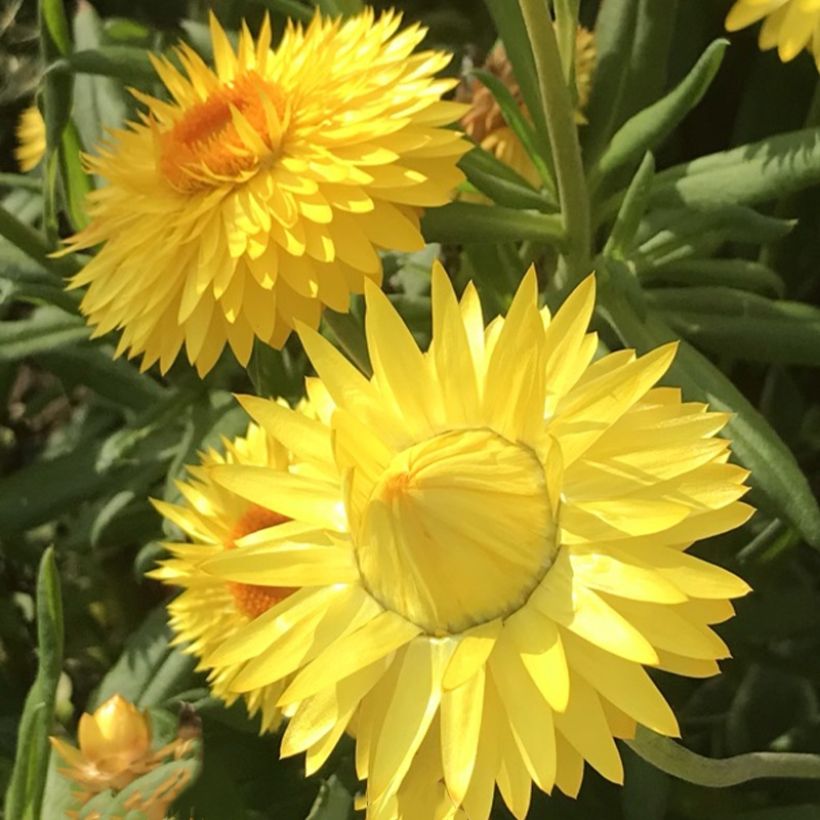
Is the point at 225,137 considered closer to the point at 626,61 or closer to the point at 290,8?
the point at 290,8

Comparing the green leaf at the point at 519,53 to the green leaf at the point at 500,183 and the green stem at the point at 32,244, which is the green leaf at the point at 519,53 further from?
the green stem at the point at 32,244

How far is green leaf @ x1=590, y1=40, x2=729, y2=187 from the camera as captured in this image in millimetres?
833

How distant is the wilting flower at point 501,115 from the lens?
3.45 feet

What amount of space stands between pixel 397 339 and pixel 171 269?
25cm

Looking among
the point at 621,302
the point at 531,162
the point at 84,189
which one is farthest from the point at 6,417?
the point at 621,302

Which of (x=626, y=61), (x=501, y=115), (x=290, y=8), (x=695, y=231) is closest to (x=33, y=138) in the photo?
(x=290, y=8)

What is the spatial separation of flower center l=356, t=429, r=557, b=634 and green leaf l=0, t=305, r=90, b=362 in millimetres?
654

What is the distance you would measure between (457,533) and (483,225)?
392 mm

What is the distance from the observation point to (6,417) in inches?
58.2

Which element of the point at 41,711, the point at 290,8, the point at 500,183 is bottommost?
the point at 41,711

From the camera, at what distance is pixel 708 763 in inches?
23.7

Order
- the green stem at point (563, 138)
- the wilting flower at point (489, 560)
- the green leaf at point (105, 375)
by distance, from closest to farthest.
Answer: the wilting flower at point (489, 560) → the green stem at point (563, 138) → the green leaf at point (105, 375)

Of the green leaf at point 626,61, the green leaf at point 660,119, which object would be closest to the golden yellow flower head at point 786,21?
the green leaf at point 660,119

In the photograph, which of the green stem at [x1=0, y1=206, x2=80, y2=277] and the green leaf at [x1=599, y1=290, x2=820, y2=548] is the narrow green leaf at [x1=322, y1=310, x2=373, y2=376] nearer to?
the green leaf at [x1=599, y1=290, x2=820, y2=548]
